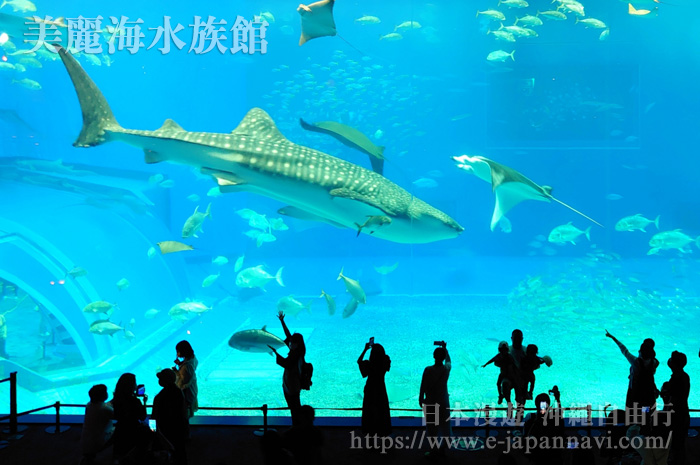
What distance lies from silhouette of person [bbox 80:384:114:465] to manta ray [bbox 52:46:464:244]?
2.34 m

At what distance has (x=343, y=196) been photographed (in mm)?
4840

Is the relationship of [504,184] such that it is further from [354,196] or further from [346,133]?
[346,133]

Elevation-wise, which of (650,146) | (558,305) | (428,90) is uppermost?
(428,90)

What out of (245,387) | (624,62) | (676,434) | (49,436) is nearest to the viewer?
(676,434)

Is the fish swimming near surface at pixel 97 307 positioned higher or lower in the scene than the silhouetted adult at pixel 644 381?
higher

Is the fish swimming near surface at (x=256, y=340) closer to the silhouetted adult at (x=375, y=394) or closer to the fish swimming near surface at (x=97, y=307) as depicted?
the silhouetted adult at (x=375, y=394)

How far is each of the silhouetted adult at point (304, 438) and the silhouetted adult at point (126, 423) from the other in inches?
31.0

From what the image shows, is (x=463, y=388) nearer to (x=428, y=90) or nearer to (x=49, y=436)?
(x=49, y=436)

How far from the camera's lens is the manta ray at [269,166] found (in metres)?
4.62

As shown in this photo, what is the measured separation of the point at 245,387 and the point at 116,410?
543cm

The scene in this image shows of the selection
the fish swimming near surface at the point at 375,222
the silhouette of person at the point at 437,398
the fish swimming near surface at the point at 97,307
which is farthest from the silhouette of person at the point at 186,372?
the fish swimming near surface at the point at 97,307

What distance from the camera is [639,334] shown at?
10000mm

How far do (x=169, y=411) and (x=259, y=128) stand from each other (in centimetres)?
308

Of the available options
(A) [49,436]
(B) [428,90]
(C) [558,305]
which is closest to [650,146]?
(B) [428,90]
